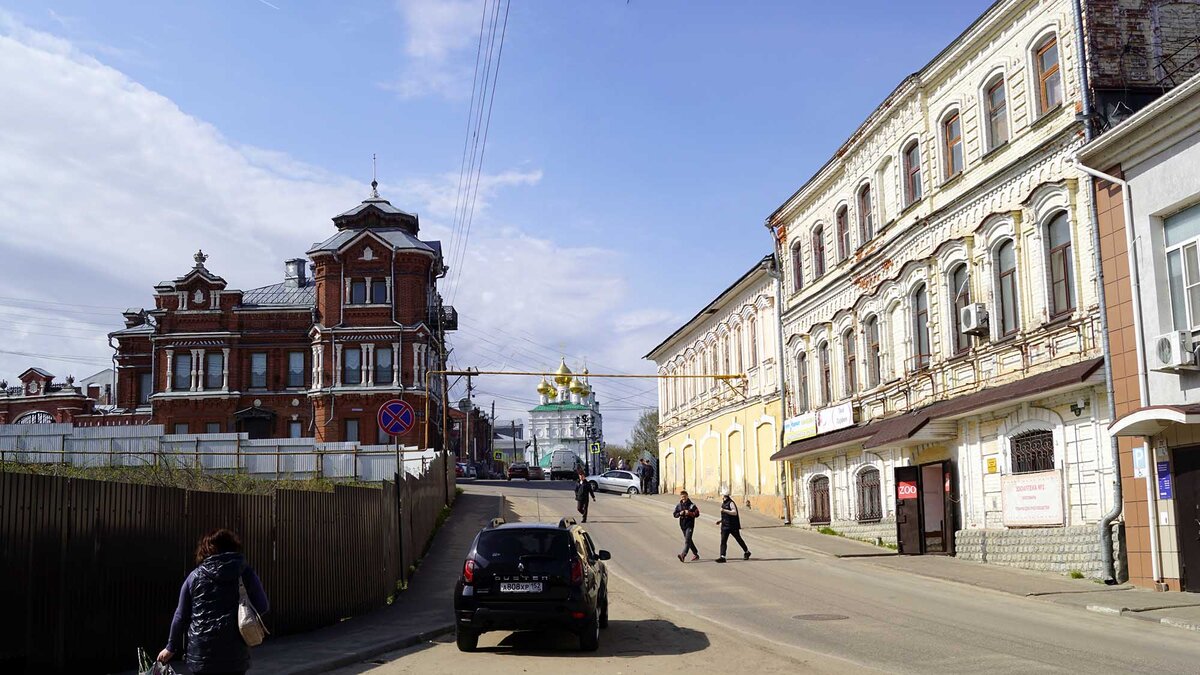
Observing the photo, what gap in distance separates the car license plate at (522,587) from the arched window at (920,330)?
1641cm

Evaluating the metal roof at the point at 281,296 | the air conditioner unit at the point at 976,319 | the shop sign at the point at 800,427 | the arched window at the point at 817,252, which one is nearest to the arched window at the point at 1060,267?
the air conditioner unit at the point at 976,319

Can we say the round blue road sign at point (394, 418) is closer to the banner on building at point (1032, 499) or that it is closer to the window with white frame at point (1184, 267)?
the banner on building at point (1032, 499)

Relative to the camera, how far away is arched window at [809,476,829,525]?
33812mm

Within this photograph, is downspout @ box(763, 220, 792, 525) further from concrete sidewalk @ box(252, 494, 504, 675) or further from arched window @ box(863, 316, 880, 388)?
concrete sidewalk @ box(252, 494, 504, 675)

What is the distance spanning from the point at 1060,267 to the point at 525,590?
529 inches

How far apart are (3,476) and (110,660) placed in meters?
2.39

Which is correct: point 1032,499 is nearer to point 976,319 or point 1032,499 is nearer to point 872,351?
point 976,319

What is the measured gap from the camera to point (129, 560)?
1119cm

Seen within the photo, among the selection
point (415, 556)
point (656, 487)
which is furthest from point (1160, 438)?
point (656, 487)

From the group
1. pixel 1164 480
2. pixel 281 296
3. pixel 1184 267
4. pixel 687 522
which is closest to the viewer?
pixel 1184 267

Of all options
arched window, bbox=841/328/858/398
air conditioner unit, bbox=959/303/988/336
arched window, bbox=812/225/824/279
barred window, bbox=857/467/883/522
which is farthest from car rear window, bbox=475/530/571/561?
arched window, bbox=812/225/824/279

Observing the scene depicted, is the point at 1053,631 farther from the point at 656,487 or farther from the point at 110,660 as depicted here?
the point at 656,487

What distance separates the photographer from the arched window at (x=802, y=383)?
119ft

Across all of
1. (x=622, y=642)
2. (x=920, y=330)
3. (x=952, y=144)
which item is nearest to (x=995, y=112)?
(x=952, y=144)
